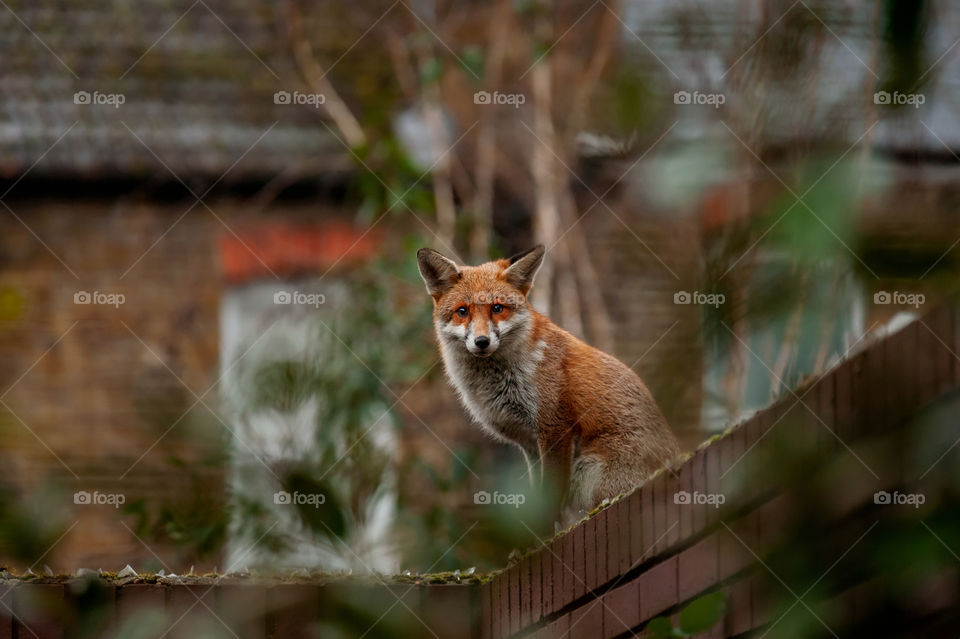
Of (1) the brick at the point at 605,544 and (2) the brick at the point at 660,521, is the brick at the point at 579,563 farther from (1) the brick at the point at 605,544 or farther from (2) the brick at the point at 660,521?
(2) the brick at the point at 660,521

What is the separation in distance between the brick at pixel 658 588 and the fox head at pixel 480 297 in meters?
1.88

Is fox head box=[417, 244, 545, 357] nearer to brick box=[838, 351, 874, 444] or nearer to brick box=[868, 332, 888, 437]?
brick box=[838, 351, 874, 444]

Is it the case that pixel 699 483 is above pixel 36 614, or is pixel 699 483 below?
above

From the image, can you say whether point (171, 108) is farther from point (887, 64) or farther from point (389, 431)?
point (887, 64)

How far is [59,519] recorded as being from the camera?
237 cm

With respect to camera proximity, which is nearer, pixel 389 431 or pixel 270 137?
pixel 389 431

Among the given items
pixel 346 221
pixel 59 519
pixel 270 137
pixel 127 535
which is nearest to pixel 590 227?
pixel 346 221

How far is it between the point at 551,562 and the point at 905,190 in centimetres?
196

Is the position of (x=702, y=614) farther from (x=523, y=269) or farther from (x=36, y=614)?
(x=523, y=269)

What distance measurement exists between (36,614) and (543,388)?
2.26 m

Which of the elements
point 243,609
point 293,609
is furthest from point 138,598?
point 293,609

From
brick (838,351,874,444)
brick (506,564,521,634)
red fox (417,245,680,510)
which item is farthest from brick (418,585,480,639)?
brick (838,351,874,444)

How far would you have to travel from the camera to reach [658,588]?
2.24 meters

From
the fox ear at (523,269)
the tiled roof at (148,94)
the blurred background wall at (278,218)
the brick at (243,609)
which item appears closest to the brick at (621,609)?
the brick at (243,609)
